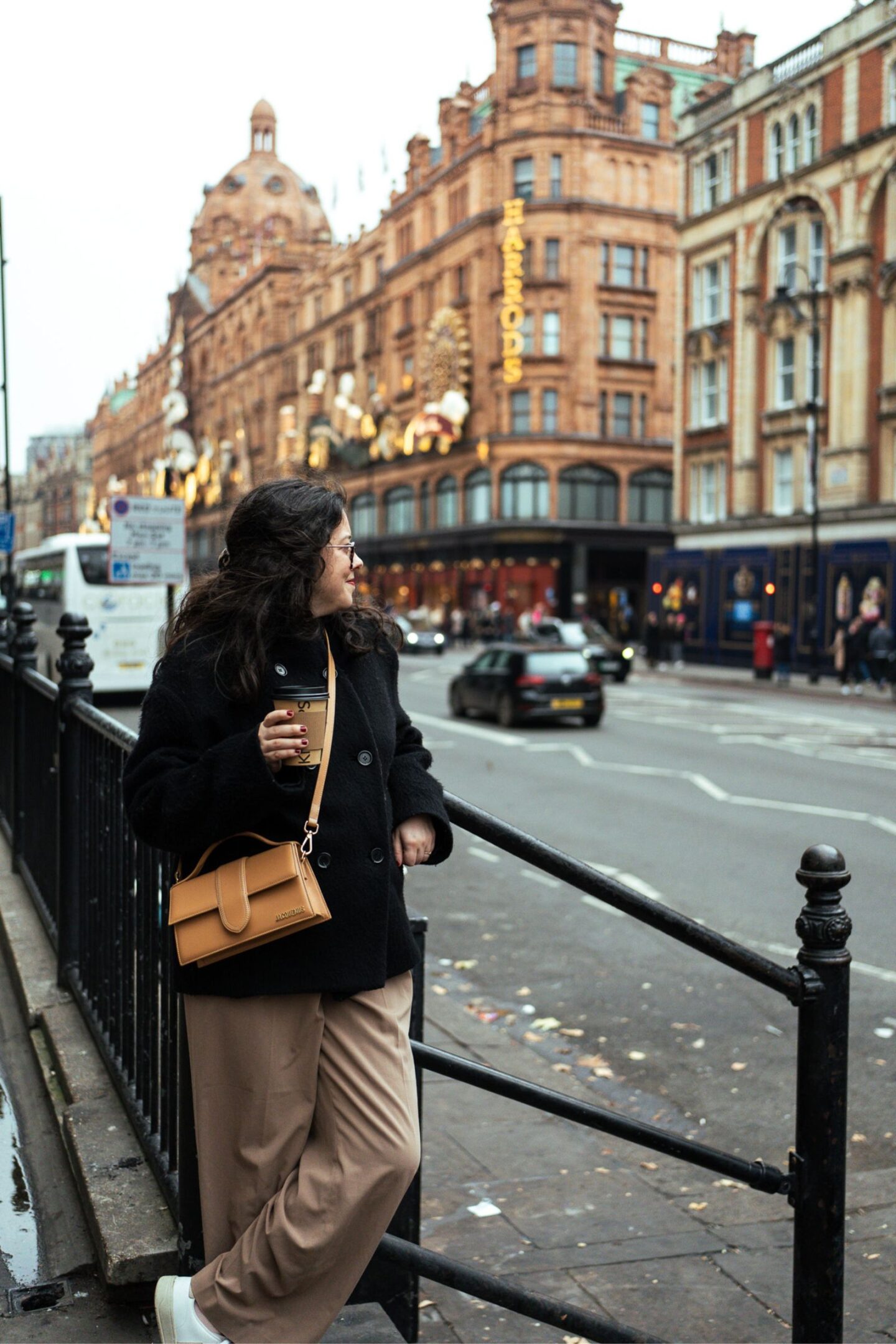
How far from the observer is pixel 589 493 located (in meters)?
57.4

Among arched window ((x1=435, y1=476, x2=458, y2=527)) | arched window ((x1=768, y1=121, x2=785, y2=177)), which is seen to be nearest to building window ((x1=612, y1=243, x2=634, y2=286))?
arched window ((x1=435, y1=476, x2=458, y2=527))

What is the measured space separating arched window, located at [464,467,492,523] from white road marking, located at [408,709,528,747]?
3576cm

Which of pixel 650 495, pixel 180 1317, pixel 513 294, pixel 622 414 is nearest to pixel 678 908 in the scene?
pixel 180 1317

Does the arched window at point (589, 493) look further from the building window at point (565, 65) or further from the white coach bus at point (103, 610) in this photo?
the white coach bus at point (103, 610)

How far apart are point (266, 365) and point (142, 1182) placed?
90.3 m

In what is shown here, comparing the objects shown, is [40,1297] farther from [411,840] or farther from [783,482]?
[783,482]

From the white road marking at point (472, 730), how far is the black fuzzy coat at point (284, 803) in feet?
52.5

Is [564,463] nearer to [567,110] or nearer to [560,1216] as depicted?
[567,110]

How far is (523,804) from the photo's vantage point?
42.7 ft

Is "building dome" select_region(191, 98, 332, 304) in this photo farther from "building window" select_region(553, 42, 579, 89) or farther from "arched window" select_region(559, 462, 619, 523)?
"arched window" select_region(559, 462, 619, 523)

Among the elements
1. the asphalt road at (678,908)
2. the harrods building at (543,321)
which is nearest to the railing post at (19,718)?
the asphalt road at (678,908)

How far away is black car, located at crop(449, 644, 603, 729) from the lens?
Result: 20625 millimetres

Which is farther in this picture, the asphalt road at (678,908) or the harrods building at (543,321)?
→ the harrods building at (543,321)

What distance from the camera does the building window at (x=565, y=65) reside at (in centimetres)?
5647
